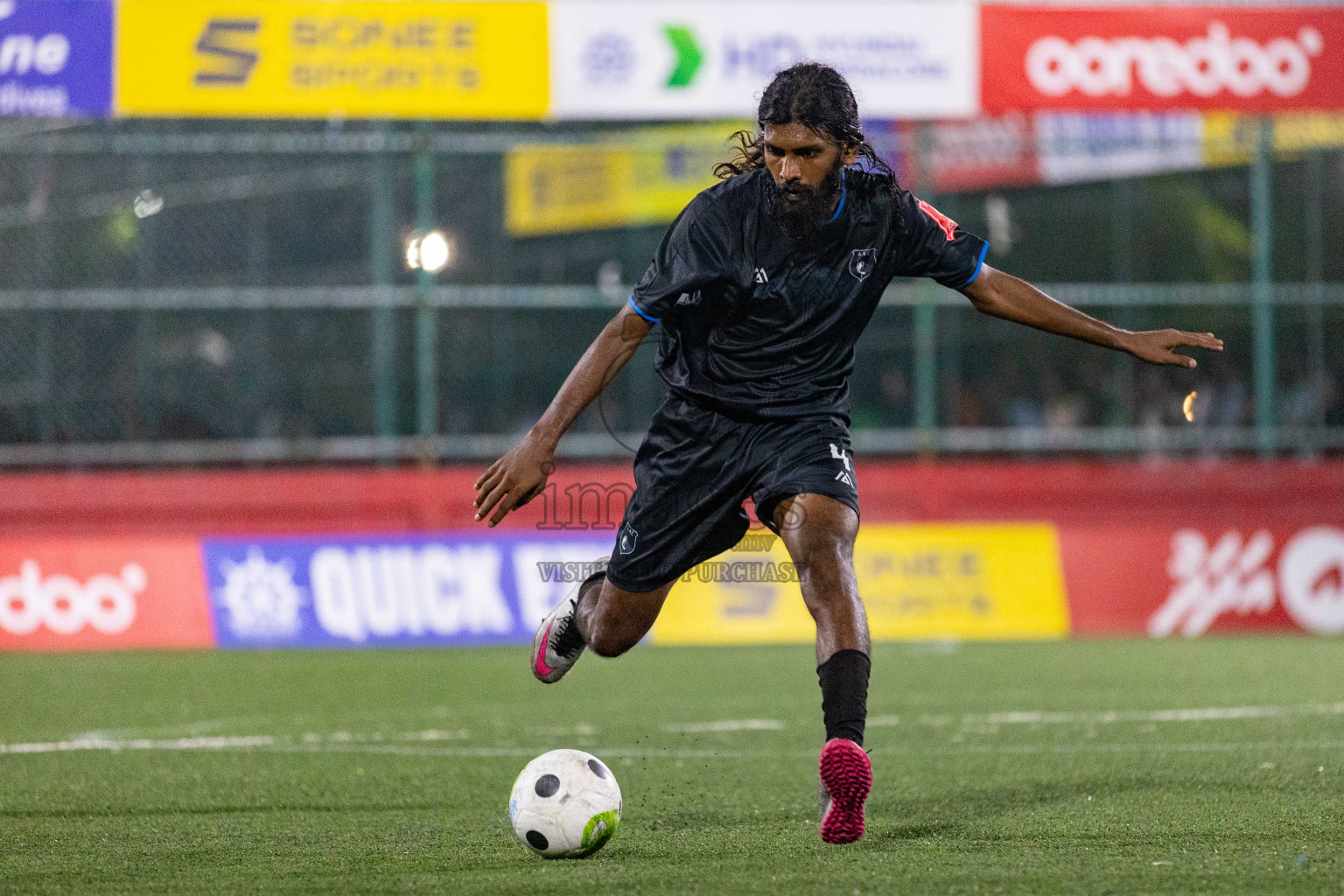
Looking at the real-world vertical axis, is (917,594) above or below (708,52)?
below

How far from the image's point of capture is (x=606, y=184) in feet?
89.2

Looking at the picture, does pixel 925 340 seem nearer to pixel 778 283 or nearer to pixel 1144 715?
pixel 1144 715

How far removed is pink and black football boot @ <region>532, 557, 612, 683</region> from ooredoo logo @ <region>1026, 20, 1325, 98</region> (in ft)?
31.7

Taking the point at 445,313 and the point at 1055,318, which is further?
the point at 445,313

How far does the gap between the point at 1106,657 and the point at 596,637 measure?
7087 millimetres

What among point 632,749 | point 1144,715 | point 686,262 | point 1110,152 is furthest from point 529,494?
point 1110,152

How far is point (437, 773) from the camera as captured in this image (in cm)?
691

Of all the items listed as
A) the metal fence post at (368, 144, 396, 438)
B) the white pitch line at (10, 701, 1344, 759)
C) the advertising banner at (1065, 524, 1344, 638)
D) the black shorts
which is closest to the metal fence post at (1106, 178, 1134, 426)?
the advertising banner at (1065, 524, 1344, 638)

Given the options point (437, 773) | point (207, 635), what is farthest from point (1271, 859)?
point (207, 635)

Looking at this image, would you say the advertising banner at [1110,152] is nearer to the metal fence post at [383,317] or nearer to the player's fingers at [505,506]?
the metal fence post at [383,317]

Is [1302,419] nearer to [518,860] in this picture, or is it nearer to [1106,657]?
[1106,657]

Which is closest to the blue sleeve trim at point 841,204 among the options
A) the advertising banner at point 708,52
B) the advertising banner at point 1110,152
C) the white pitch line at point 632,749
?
the white pitch line at point 632,749

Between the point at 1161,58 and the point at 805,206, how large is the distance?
10387 millimetres

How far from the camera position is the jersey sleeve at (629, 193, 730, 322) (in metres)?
5.36
